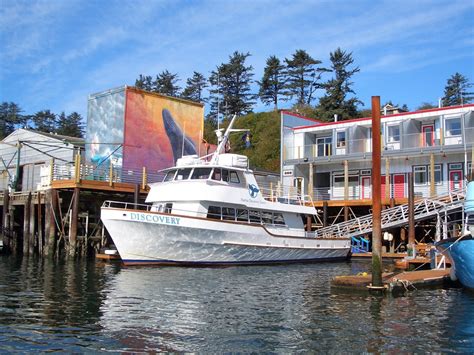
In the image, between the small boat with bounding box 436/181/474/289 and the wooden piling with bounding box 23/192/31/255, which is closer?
the small boat with bounding box 436/181/474/289

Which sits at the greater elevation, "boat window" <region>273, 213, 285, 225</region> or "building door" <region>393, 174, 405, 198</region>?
"building door" <region>393, 174, 405, 198</region>

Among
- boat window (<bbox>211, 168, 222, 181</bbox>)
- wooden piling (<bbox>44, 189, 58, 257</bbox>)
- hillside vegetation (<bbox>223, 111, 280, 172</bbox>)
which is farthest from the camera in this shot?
hillside vegetation (<bbox>223, 111, 280, 172</bbox>)

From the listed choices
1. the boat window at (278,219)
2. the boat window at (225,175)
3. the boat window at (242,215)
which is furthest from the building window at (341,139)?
the boat window at (225,175)

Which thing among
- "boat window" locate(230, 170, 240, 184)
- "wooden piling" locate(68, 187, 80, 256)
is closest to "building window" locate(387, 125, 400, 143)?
"boat window" locate(230, 170, 240, 184)

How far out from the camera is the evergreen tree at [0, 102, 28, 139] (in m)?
91.4

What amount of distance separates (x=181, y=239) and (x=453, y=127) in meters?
19.6

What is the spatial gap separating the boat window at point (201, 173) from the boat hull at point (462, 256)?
10.6m

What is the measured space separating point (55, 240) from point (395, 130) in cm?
2167

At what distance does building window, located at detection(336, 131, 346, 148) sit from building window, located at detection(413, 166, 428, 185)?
5.23 metres

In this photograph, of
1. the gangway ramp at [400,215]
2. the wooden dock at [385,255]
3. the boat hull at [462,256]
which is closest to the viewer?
the boat hull at [462,256]

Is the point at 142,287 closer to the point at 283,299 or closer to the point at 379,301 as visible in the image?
the point at 283,299

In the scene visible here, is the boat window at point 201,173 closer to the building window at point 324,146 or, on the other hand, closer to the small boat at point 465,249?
the small boat at point 465,249

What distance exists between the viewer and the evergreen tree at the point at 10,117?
91363 millimetres

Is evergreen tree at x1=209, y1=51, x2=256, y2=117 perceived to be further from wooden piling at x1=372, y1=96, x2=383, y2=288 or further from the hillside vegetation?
wooden piling at x1=372, y1=96, x2=383, y2=288
